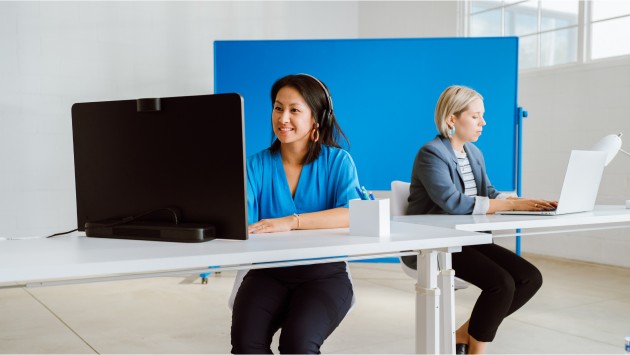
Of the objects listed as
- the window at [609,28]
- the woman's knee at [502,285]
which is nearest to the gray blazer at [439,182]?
the woman's knee at [502,285]

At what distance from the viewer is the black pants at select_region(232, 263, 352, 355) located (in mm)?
1230

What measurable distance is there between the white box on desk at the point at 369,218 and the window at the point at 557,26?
11.8 feet

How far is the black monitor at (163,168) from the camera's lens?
1.14m

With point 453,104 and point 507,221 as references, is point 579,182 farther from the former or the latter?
point 453,104

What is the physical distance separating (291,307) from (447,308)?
40 centimetres

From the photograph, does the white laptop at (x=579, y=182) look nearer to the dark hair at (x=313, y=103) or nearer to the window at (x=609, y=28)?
the dark hair at (x=313, y=103)

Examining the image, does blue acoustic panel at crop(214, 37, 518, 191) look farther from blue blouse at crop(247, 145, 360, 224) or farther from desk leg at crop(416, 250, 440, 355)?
desk leg at crop(416, 250, 440, 355)

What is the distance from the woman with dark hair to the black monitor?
21 cm

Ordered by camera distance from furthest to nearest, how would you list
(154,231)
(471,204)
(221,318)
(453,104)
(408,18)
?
1. (408,18)
2. (221,318)
3. (453,104)
4. (471,204)
5. (154,231)

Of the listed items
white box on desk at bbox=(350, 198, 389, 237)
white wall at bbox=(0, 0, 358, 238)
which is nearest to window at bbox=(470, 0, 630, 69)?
white wall at bbox=(0, 0, 358, 238)

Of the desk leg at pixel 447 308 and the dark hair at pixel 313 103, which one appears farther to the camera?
the dark hair at pixel 313 103

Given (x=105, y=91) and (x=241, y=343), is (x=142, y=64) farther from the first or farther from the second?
(x=241, y=343)

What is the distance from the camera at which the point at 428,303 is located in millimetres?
1271

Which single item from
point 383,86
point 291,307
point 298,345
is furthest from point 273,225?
point 383,86
